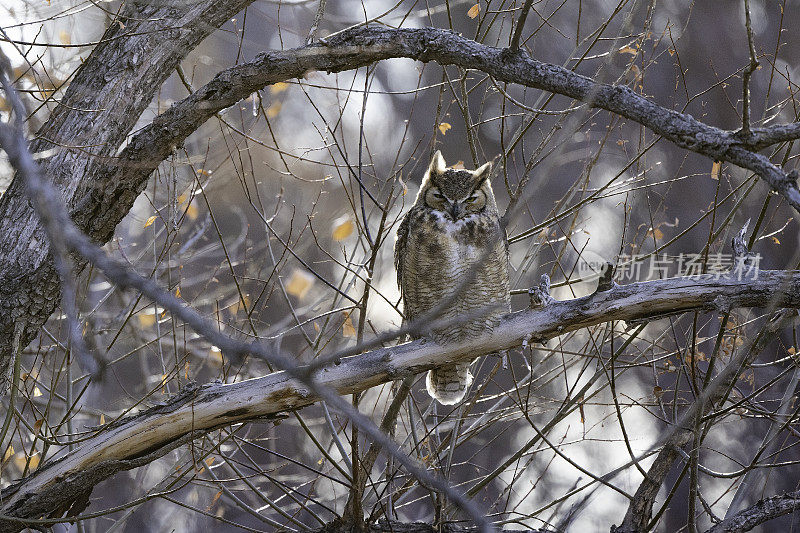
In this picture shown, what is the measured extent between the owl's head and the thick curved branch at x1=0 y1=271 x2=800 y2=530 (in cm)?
94

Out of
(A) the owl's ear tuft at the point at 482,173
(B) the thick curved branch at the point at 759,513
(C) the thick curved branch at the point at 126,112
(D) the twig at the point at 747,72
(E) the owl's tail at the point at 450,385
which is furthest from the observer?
(E) the owl's tail at the point at 450,385

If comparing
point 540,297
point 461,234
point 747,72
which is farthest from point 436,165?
point 747,72

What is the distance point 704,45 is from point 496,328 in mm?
8290

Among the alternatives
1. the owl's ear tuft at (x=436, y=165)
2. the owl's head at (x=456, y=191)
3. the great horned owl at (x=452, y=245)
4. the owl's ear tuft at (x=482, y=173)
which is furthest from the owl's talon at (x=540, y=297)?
the owl's ear tuft at (x=436, y=165)

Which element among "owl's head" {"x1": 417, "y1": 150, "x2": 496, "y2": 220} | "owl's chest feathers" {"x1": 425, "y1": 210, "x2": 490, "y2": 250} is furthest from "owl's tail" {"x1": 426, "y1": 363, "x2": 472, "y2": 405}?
"owl's head" {"x1": 417, "y1": 150, "x2": 496, "y2": 220}

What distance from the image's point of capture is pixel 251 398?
3.11m

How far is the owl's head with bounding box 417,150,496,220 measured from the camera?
156 inches

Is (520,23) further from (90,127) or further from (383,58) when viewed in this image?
(90,127)

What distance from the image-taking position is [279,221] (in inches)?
396

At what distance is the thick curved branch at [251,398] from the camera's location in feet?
9.91

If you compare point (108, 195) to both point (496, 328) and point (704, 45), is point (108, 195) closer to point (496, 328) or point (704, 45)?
point (496, 328)

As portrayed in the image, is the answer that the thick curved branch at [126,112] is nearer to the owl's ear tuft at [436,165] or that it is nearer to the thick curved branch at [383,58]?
the thick curved branch at [383,58]

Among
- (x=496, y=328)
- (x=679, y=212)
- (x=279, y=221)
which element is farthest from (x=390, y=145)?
(x=496, y=328)

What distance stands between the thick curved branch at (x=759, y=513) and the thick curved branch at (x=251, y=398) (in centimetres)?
91
